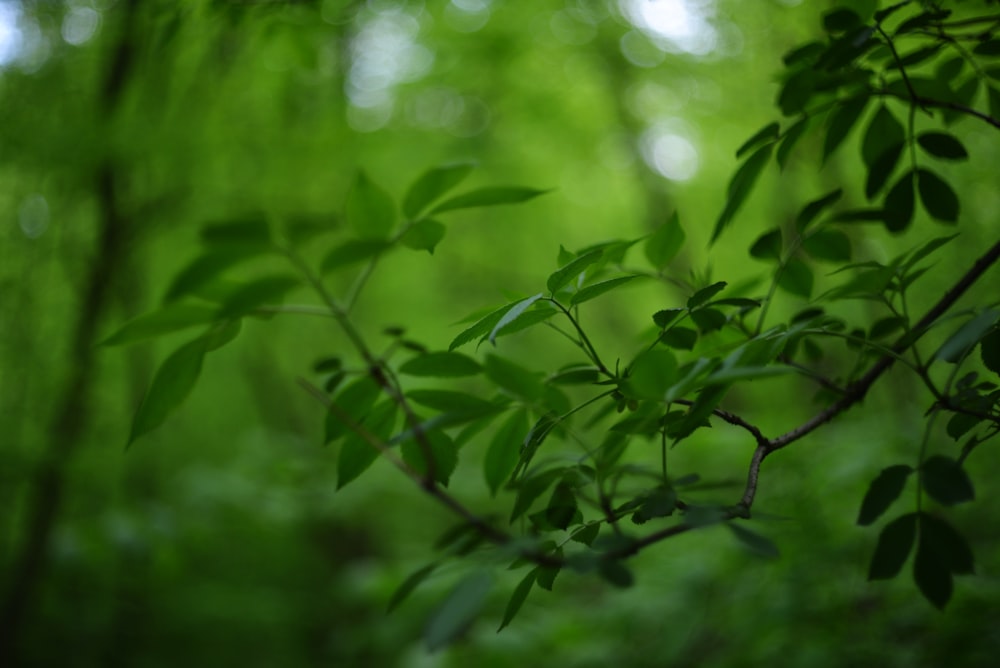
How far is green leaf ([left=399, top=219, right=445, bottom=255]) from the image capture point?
0.60 metres

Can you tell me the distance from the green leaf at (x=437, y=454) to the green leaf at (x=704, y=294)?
242mm

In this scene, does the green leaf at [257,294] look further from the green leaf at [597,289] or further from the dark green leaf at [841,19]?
the dark green leaf at [841,19]

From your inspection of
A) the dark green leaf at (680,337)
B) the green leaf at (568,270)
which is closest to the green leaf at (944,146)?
the dark green leaf at (680,337)

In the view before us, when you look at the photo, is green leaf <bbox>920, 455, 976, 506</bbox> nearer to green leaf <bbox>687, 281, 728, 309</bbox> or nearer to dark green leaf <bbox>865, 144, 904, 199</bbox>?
green leaf <bbox>687, 281, 728, 309</bbox>

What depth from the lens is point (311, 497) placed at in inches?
136

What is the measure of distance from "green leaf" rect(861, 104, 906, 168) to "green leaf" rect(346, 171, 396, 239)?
652mm

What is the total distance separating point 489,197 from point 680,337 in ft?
0.75

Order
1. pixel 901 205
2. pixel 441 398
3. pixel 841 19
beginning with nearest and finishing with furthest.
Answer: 1. pixel 441 398
2. pixel 841 19
3. pixel 901 205

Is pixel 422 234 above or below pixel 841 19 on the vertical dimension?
below

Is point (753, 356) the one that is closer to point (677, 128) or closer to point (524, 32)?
point (524, 32)

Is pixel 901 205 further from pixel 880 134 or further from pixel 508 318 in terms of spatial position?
pixel 508 318

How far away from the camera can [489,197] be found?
23.4 inches

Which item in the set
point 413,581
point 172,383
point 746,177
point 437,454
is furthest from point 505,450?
point 746,177

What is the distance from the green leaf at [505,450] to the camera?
63cm
